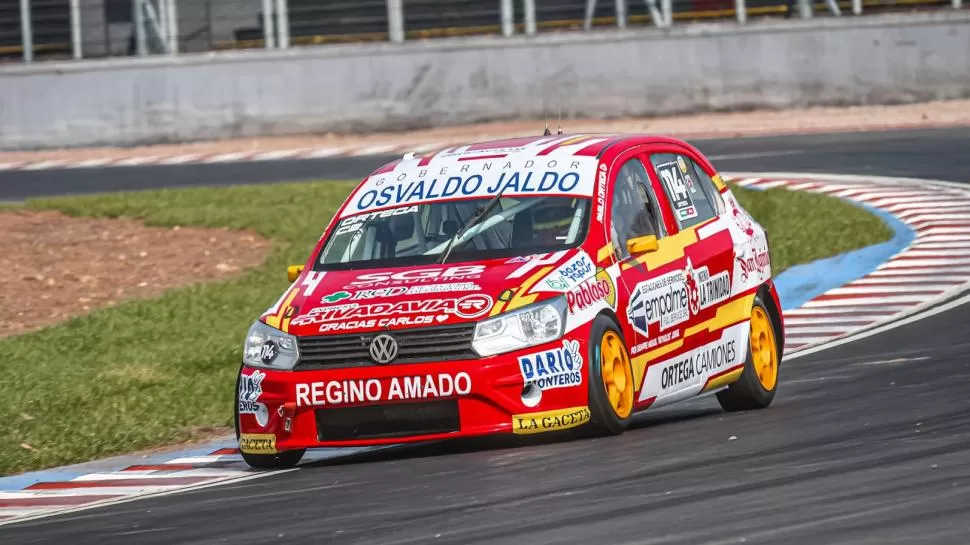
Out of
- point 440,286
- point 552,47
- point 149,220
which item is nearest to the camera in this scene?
→ point 440,286

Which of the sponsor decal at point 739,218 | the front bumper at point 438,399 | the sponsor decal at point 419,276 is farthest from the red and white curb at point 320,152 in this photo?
the front bumper at point 438,399

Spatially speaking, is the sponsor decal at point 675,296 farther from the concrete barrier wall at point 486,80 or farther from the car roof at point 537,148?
the concrete barrier wall at point 486,80

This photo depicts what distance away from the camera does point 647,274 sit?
9688 millimetres

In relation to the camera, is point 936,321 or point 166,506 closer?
point 166,506

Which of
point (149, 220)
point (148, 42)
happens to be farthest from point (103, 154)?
point (149, 220)

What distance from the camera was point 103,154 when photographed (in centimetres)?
3191

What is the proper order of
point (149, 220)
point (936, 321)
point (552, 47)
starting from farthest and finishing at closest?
point (552, 47) → point (149, 220) → point (936, 321)

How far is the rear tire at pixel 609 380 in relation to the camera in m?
8.86

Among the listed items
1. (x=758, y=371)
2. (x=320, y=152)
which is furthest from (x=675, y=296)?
(x=320, y=152)

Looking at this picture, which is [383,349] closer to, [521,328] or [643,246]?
[521,328]

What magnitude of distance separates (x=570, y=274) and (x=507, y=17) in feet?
75.3

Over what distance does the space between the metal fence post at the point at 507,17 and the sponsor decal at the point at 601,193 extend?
2189cm

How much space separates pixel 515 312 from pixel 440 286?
1.50ft

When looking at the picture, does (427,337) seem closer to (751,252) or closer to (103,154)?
(751,252)
